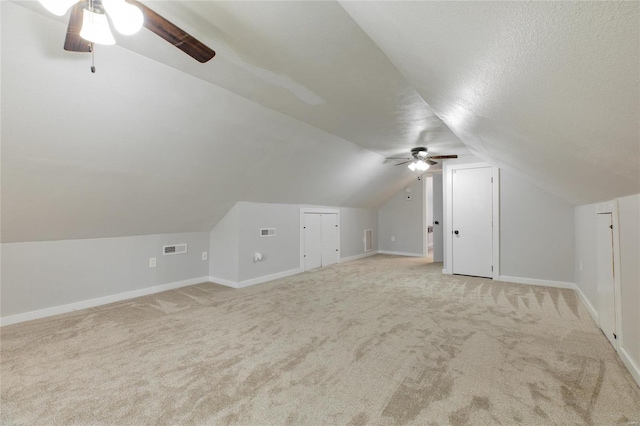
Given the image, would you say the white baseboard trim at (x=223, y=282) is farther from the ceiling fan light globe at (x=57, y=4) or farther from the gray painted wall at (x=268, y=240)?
the ceiling fan light globe at (x=57, y=4)

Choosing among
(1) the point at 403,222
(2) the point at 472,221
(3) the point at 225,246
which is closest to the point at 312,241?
(3) the point at 225,246

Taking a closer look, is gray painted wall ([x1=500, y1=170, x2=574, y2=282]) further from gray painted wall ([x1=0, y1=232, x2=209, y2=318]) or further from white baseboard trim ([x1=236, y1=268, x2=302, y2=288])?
gray painted wall ([x1=0, y1=232, x2=209, y2=318])

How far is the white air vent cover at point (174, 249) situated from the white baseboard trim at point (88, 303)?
48 centimetres

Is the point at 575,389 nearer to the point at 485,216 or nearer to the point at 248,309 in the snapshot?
the point at 248,309

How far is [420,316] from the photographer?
3.41m

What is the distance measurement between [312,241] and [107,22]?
5147 mm

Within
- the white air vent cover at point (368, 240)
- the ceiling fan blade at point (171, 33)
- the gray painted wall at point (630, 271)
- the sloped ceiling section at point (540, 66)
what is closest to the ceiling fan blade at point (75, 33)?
the ceiling fan blade at point (171, 33)

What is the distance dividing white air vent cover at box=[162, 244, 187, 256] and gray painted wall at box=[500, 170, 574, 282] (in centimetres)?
534

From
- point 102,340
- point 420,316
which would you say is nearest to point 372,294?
point 420,316

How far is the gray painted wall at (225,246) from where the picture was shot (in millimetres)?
4793

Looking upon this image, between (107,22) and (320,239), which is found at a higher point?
(107,22)

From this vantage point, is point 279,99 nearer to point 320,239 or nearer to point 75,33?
point 75,33

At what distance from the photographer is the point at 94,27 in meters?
1.46

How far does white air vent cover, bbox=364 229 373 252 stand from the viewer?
27.0 ft
